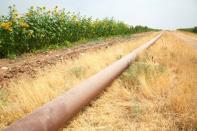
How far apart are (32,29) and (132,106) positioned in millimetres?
8570

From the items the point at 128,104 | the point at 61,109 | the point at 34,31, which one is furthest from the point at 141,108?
the point at 34,31

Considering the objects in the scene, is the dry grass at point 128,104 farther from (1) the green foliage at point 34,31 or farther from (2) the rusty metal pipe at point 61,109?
(1) the green foliage at point 34,31

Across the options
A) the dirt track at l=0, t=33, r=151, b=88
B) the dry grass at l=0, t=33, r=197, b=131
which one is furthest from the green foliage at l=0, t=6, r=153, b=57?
the dry grass at l=0, t=33, r=197, b=131

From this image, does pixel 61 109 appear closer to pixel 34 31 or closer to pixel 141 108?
pixel 141 108

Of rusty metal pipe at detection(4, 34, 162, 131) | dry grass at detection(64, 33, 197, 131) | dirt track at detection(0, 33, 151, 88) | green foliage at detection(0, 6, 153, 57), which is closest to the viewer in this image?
rusty metal pipe at detection(4, 34, 162, 131)

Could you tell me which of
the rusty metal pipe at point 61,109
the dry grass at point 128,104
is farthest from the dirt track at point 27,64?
the rusty metal pipe at point 61,109

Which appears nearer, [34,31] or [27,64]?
[27,64]

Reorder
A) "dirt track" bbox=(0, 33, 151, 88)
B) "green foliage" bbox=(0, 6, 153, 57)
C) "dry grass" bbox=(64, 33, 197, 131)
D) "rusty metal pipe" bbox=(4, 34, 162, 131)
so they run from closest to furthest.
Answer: "rusty metal pipe" bbox=(4, 34, 162, 131), "dry grass" bbox=(64, 33, 197, 131), "dirt track" bbox=(0, 33, 151, 88), "green foliage" bbox=(0, 6, 153, 57)

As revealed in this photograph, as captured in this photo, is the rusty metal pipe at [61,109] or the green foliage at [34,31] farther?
the green foliage at [34,31]

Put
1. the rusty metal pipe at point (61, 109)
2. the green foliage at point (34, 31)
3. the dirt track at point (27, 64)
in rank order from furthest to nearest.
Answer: the green foliage at point (34, 31) → the dirt track at point (27, 64) → the rusty metal pipe at point (61, 109)

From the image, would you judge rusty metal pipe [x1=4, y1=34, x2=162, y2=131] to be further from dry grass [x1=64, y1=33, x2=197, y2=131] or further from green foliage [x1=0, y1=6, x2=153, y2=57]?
green foliage [x1=0, y1=6, x2=153, y2=57]

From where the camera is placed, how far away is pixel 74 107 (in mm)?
2266

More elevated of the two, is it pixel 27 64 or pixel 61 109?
pixel 61 109

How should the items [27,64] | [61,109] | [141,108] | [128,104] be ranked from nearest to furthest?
[61,109] → [141,108] → [128,104] → [27,64]
